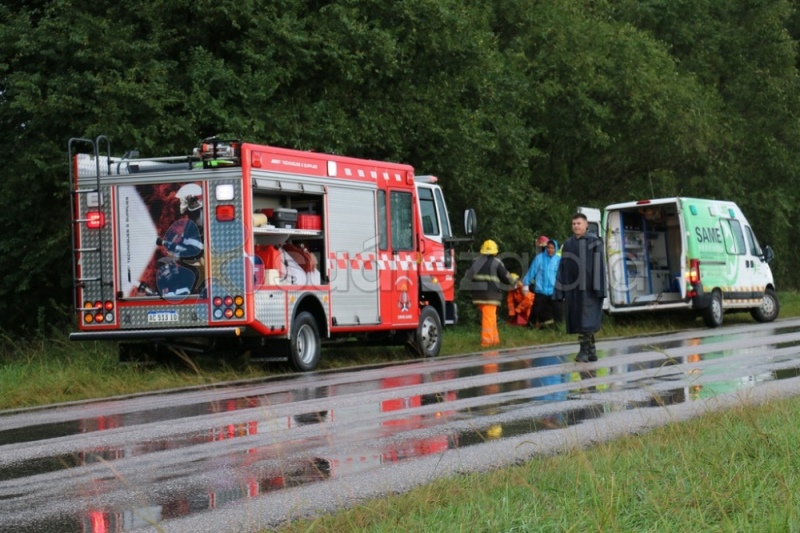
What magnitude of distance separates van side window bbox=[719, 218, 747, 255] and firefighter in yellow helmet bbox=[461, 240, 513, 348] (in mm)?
6373

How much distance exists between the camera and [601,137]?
32094 millimetres

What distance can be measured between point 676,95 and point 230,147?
2004 centimetres

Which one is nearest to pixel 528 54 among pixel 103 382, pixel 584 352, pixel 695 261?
pixel 695 261

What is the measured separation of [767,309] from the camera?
91.6ft

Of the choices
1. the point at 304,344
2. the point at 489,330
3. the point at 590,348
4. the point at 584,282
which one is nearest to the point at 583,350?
the point at 590,348

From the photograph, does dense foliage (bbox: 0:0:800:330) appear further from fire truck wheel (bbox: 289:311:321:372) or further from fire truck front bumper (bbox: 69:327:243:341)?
fire truck wheel (bbox: 289:311:321:372)

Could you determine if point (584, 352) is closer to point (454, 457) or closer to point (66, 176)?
point (454, 457)

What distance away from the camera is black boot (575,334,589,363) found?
16.2m

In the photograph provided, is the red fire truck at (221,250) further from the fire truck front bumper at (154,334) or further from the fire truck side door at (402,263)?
the fire truck side door at (402,263)

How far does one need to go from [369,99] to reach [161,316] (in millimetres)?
9805

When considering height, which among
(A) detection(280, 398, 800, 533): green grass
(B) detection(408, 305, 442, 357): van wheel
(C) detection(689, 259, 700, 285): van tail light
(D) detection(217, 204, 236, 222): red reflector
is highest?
(D) detection(217, 204, 236, 222): red reflector

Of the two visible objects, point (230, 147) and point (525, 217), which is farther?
point (525, 217)

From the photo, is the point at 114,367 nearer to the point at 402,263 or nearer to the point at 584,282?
the point at 402,263

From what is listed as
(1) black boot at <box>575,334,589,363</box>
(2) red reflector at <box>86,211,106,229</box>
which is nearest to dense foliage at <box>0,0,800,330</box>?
(2) red reflector at <box>86,211,106,229</box>
